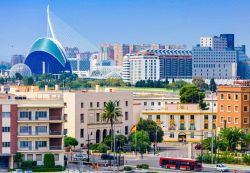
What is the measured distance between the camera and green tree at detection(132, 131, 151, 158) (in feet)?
211

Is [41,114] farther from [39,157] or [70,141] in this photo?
[70,141]

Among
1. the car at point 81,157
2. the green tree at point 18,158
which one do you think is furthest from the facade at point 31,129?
the car at point 81,157

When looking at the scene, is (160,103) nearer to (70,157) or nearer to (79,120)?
(79,120)

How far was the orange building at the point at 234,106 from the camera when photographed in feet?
230

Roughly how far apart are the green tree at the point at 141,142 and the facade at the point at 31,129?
31.8ft

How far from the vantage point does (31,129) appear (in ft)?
178

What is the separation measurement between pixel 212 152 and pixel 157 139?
12.3m

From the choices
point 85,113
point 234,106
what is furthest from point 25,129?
point 234,106

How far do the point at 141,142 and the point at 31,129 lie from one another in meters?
12.6

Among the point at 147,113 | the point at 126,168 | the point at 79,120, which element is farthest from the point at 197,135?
the point at 126,168

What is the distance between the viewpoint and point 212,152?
193 feet

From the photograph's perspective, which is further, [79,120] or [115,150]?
[79,120]

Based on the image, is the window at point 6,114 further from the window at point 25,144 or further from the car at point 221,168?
the car at point 221,168

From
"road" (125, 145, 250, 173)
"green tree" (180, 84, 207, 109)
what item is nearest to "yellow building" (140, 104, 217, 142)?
"road" (125, 145, 250, 173)
